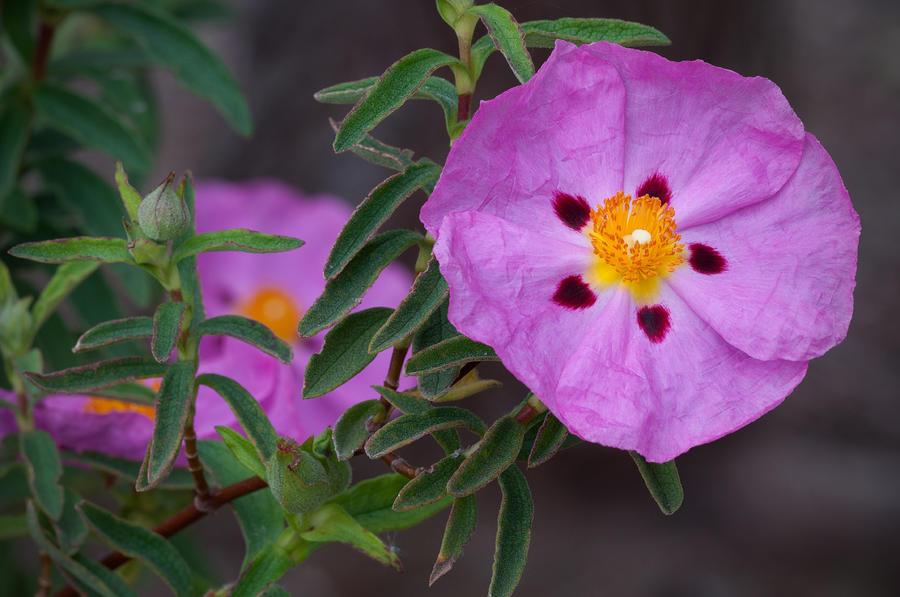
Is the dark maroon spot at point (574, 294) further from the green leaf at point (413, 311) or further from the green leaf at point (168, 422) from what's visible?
the green leaf at point (168, 422)

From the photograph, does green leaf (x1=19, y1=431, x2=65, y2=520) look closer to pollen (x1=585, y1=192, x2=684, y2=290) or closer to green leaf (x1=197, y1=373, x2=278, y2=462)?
green leaf (x1=197, y1=373, x2=278, y2=462)

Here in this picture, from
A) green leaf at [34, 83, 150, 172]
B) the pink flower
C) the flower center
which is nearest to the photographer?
the pink flower

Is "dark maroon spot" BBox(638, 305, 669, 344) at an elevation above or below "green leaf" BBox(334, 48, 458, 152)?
below

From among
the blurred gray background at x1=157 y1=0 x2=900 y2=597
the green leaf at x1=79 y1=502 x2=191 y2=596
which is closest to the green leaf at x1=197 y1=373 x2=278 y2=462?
the green leaf at x1=79 y1=502 x2=191 y2=596

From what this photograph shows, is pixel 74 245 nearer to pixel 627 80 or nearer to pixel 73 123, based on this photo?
pixel 627 80

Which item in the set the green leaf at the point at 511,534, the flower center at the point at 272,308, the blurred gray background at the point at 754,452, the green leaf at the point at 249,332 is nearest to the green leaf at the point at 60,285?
the green leaf at the point at 249,332

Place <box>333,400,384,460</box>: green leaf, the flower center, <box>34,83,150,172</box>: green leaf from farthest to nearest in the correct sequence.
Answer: the flower center → <box>34,83,150,172</box>: green leaf → <box>333,400,384,460</box>: green leaf
